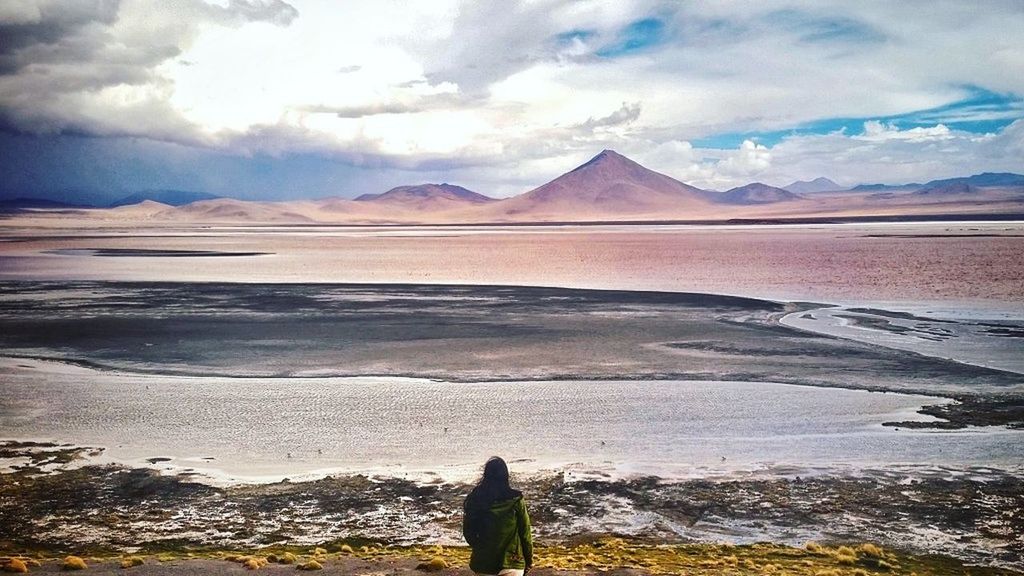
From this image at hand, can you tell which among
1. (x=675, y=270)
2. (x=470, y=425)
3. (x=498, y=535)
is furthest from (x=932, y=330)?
(x=675, y=270)

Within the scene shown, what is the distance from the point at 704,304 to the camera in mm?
38000

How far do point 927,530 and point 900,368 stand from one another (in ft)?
41.1

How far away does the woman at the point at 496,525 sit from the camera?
7.04 meters

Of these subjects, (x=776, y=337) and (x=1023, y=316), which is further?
(x=1023, y=316)

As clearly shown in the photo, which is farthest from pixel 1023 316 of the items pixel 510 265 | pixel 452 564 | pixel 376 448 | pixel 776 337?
pixel 510 265

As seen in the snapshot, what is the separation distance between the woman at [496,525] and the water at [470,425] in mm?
7479

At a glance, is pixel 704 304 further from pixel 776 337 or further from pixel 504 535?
pixel 504 535

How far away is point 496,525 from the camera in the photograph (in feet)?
23.1

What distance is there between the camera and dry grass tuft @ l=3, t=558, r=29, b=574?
31.0 feet

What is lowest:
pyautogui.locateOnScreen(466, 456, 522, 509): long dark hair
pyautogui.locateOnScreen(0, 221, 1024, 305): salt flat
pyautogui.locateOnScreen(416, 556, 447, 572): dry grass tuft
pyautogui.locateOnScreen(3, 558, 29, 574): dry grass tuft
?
pyautogui.locateOnScreen(416, 556, 447, 572): dry grass tuft

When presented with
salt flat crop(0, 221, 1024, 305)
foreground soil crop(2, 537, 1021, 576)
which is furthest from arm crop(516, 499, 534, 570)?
salt flat crop(0, 221, 1024, 305)

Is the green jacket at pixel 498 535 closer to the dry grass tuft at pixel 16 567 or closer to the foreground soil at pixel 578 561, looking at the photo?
the foreground soil at pixel 578 561

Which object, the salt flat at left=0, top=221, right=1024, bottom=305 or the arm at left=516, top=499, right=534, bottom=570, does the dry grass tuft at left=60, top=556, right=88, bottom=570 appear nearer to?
the arm at left=516, top=499, right=534, bottom=570

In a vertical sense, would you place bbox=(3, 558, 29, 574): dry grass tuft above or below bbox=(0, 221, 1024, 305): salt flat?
below
